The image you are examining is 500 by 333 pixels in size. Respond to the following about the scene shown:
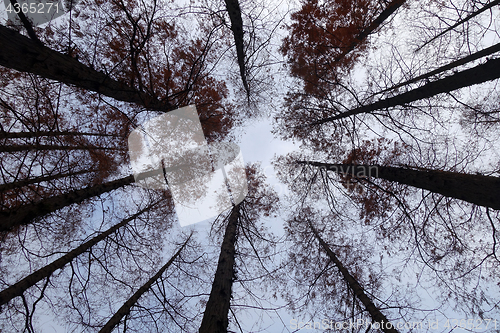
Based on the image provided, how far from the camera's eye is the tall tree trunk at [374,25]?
605cm

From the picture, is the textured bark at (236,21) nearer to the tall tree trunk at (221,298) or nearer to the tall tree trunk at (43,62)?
the tall tree trunk at (43,62)

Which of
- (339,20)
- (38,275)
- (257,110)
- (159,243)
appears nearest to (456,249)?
(339,20)

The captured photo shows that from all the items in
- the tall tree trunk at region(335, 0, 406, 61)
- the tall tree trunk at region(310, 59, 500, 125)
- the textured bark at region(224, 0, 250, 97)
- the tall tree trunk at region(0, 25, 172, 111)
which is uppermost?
the tall tree trunk at region(335, 0, 406, 61)

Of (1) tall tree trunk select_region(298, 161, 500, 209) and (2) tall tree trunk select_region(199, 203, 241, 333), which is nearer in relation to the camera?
(1) tall tree trunk select_region(298, 161, 500, 209)

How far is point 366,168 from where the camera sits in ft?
18.2

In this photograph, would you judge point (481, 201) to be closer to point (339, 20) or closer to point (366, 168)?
point (366, 168)

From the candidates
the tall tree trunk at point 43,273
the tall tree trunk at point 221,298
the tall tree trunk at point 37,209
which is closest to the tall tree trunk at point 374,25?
the tall tree trunk at point 221,298

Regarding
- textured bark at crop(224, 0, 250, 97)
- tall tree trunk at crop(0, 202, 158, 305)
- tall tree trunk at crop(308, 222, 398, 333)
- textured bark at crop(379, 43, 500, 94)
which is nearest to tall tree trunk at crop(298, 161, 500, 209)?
textured bark at crop(379, 43, 500, 94)

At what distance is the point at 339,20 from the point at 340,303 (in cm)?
932

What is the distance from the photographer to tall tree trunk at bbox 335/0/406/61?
6.05 m

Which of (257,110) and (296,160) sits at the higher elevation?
(257,110)

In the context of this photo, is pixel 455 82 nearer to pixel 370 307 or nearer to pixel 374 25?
pixel 374 25

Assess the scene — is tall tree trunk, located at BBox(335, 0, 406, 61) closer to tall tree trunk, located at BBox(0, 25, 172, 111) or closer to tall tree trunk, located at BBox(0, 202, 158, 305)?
tall tree trunk, located at BBox(0, 25, 172, 111)

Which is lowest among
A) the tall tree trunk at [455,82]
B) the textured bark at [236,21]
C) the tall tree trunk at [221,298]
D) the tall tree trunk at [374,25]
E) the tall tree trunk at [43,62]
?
the tall tree trunk at [221,298]
